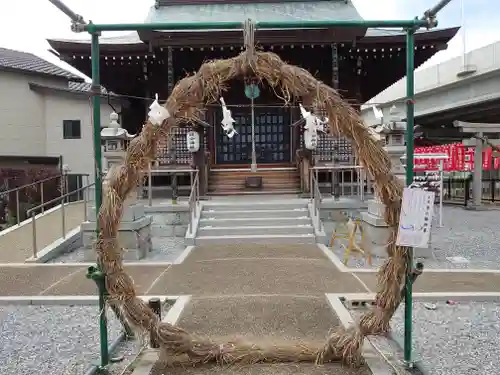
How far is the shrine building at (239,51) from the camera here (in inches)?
439

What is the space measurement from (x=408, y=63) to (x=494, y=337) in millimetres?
2768

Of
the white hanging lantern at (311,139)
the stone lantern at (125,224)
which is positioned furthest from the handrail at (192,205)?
the white hanging lantern at (311,139)

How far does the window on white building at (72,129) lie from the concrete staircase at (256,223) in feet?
41.7

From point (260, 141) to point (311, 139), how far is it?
12.7 ft

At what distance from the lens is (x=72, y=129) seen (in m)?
20.5

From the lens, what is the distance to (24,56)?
21766 millimetres

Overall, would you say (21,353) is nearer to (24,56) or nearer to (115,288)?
(115,288)

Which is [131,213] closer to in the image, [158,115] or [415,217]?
[158,115]

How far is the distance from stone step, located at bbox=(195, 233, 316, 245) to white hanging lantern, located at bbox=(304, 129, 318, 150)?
3.23 m

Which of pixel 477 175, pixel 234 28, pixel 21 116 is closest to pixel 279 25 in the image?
pixel 234 28

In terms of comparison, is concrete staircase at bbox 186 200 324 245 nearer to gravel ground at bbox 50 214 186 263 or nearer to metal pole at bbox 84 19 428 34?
gravel ground at bbox 50 214 186 263

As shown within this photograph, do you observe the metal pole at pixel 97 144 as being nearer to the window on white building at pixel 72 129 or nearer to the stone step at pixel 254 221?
the stone step at pixel 254 221

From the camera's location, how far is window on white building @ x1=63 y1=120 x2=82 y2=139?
20438 mm

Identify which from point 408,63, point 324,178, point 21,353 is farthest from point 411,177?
point 324,178
